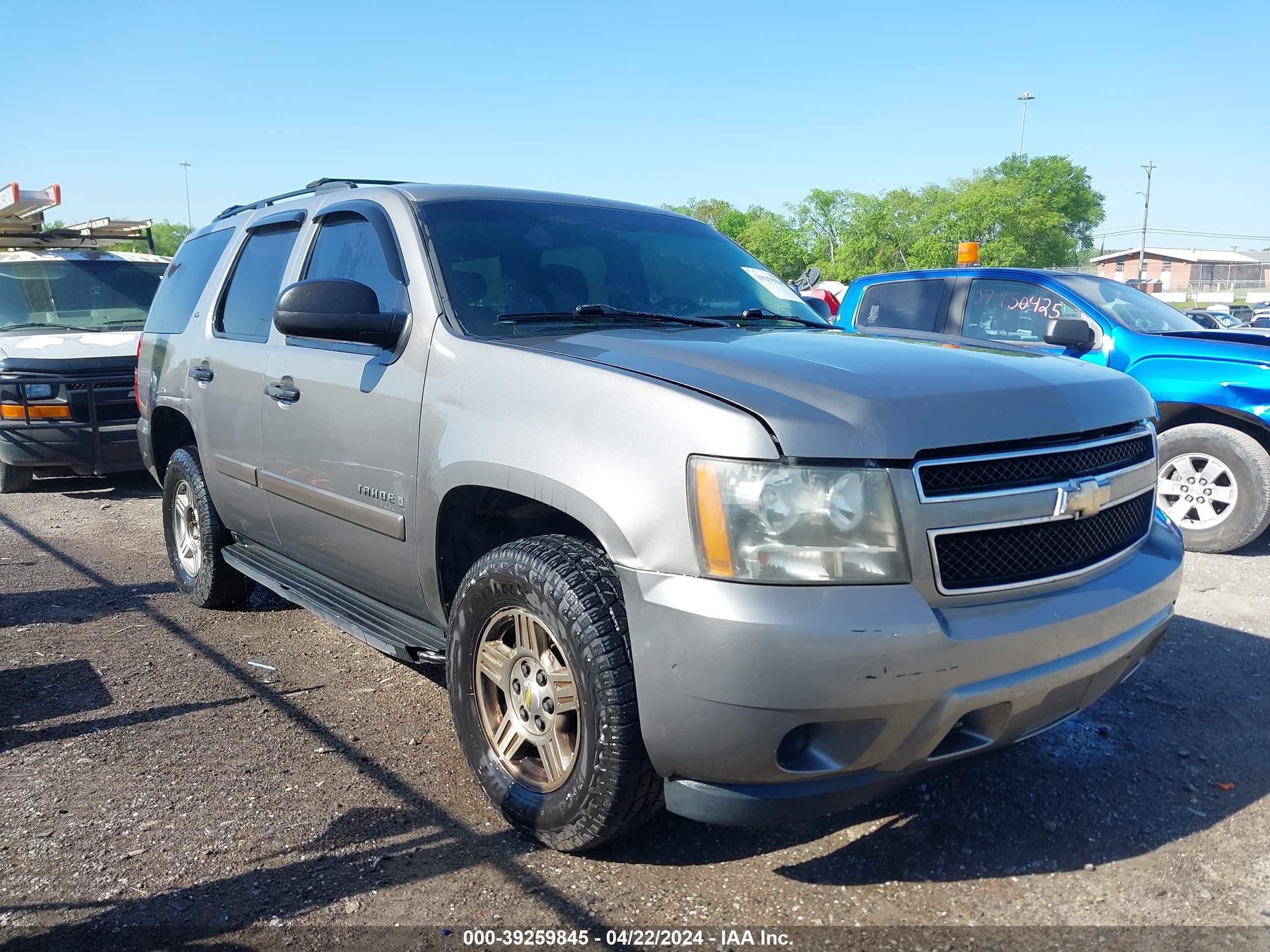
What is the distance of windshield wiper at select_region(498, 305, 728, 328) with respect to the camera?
10.7ft

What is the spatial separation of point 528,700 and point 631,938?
68 centimetres

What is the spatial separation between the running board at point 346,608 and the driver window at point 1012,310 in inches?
191

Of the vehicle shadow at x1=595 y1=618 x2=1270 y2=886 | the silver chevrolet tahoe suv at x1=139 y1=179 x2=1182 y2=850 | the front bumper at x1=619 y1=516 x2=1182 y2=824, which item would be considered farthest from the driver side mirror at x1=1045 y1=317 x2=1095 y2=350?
the front bumper at x1=619 y1=516 x2=1182 y2=824

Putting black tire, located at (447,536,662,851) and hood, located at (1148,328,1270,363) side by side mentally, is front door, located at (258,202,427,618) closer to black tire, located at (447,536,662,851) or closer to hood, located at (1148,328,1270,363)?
black tire, located at (447,536,662,851)

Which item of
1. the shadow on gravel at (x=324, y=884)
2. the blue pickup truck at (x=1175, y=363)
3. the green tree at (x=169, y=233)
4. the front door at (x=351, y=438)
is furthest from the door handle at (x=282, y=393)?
the green tree at (x=169, y=233)

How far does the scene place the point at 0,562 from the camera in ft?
19.7

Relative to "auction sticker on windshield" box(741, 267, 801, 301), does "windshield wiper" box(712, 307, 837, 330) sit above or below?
below

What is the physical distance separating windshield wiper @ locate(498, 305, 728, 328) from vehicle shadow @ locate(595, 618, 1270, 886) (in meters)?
1.57

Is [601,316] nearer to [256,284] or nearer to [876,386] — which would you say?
[876,386]

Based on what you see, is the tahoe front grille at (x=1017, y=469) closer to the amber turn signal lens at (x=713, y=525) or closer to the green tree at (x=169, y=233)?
the amber turn signal lens at (x=713, y=525)

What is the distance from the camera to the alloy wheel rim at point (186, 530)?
4977 millimetres

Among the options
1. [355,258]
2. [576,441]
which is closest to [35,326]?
[355,258]

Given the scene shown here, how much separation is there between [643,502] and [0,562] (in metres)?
5.31

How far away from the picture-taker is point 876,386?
7.86 ft
